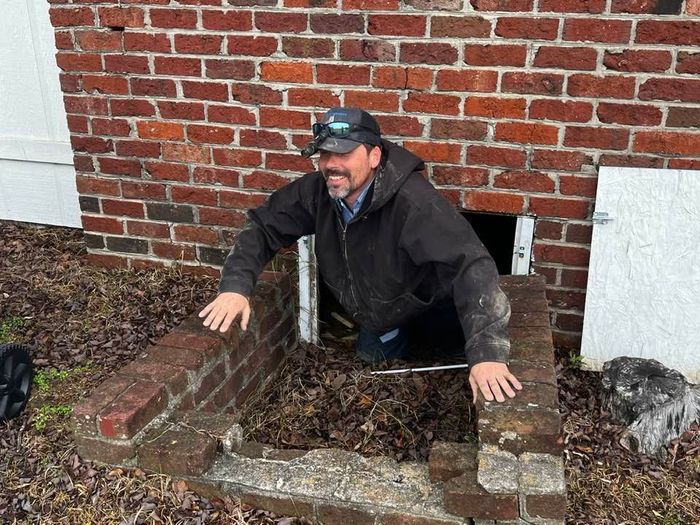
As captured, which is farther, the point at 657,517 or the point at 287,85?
the point at 287,85

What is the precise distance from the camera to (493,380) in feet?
7.83

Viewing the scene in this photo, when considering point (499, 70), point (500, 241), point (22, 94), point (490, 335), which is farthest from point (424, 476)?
point (22, 94)

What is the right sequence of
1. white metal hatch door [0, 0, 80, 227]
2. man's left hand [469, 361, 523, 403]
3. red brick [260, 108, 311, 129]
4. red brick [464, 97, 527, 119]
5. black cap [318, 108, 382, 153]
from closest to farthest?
1. man's left hand [469, 361, 523, 403]
2. black cap [318, 108, 382, 153]
3. red brick [464, 97, 527, 119]
4. red brick [260, 108, 311, 129]
5. white metal hatch door [0, 0, 80, 227]

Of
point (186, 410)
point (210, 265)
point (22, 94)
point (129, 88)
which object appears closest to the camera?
point (186, 410)

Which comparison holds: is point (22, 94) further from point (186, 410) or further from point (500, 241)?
point (500, 241)

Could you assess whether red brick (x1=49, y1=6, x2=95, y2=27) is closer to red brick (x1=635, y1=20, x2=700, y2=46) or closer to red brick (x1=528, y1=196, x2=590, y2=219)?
red brick (x1=528, y1=196, x2=590, y2=219)

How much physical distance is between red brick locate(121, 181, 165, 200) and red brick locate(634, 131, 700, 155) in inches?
92.8

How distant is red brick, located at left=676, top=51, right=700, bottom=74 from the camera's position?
2748 millimetres

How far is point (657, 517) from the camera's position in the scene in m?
2.49

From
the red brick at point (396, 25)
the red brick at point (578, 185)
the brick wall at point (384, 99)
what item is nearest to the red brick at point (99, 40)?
the brick wall at point (384, 99)

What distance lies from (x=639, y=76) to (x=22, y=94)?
12.2 feet

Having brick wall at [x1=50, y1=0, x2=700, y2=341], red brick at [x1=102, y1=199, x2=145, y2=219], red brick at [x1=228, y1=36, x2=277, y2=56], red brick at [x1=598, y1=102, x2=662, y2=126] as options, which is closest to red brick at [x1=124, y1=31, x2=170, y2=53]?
brick wall at [x1=50, y1=0, x2=700, y2=341]

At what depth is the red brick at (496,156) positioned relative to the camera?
310 cm

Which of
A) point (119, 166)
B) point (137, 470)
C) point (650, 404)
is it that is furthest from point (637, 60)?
point (119, 166)
